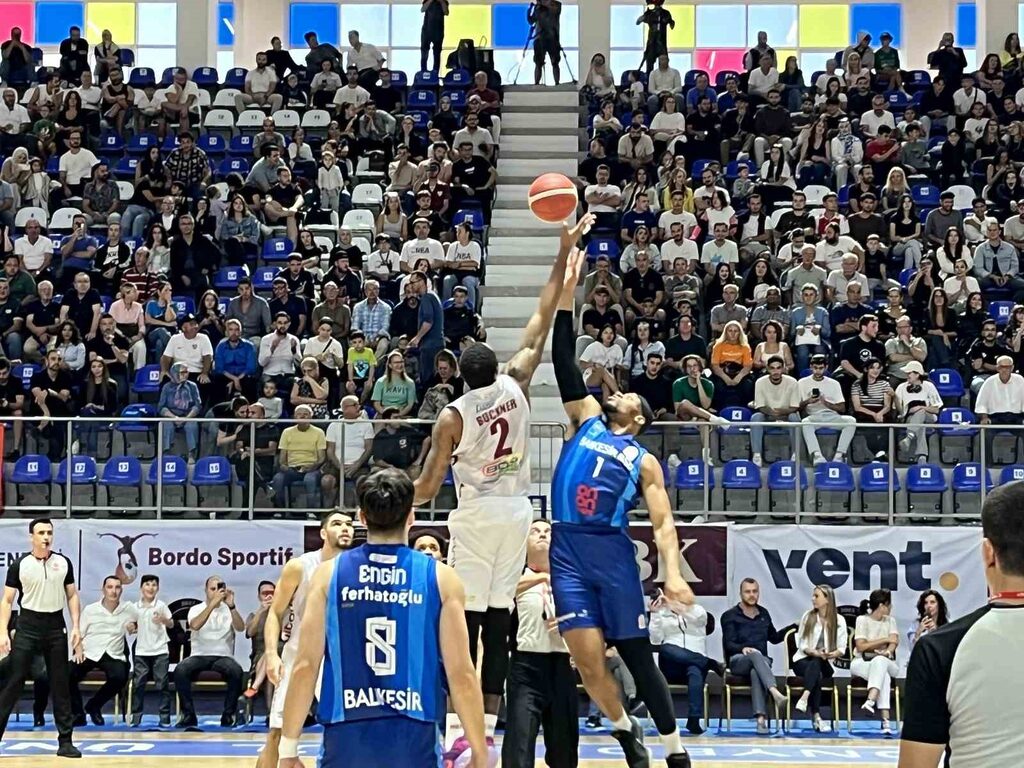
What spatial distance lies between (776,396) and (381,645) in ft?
43.6

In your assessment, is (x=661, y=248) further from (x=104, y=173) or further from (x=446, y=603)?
(x=446, y=603)

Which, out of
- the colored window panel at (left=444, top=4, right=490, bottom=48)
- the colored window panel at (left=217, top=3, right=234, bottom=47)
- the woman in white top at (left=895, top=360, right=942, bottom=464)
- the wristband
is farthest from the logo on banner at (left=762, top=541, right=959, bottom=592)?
the colored window panel at (left=217, top=3, right=234, bottom=47)

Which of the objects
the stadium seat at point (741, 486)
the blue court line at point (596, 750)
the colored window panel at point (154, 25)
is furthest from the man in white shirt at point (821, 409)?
the colored window panel at point (154, 25)

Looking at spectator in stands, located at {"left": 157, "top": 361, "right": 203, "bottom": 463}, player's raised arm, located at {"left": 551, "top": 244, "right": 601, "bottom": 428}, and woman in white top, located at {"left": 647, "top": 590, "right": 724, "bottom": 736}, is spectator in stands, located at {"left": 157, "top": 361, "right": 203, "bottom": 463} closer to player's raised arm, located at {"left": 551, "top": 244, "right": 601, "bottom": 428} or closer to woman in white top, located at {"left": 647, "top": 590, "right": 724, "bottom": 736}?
woman in white top, located at {"left": 647, "top": 590, "right": 724, "bottom": 736}

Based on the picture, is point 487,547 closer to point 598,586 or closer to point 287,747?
point 598,586

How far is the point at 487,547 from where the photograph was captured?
9086 mm

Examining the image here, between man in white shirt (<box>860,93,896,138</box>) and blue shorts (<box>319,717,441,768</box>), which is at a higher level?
man in white shirt (<box>860,93,896,138</box>)

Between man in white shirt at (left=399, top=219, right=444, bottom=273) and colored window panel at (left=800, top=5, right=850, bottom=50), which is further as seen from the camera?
colored window panel at (left=800, top=5, right=850, bottom=50)

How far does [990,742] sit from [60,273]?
19727 mm

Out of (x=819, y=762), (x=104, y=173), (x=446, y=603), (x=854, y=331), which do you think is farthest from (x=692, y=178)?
(x=446, y=603)

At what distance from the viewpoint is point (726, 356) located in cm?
1945

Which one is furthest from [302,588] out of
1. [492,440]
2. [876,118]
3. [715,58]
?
[715,58]

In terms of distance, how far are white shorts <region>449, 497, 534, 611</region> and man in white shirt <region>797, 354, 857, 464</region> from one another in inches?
350

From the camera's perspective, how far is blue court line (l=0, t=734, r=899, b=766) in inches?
572
